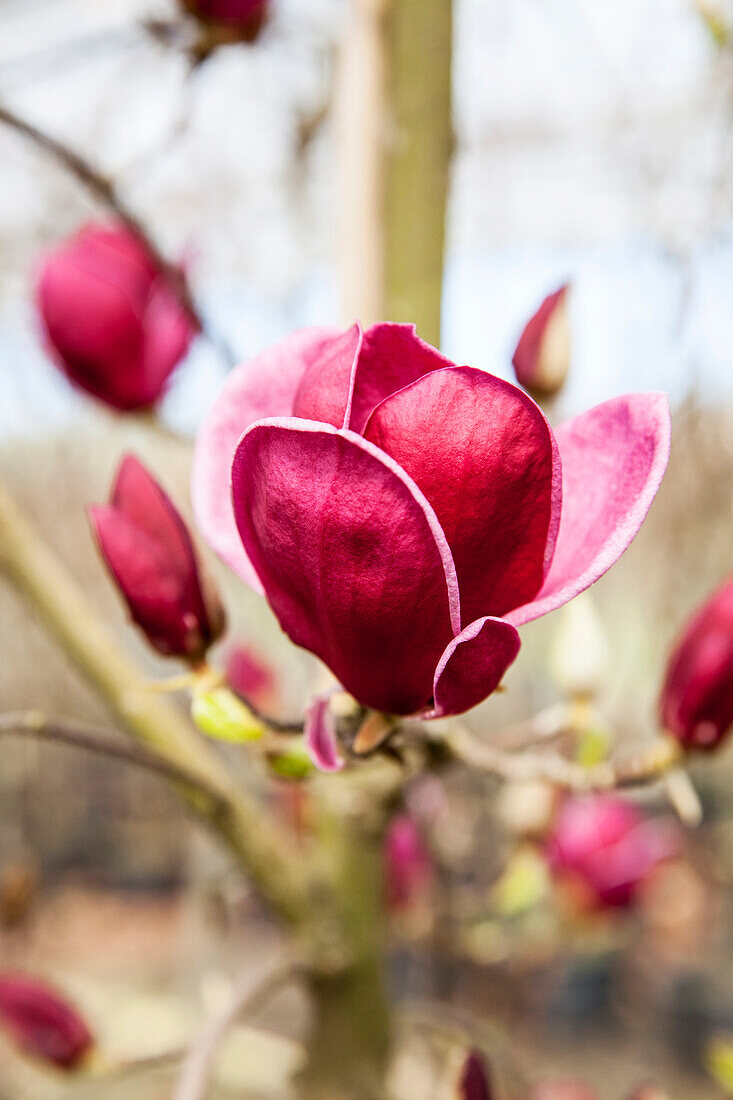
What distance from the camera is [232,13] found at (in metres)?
0.45

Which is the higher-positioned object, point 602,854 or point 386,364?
point 386,364

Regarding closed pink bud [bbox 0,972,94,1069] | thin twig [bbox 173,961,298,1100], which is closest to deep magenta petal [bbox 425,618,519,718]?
thin twig [bbox 173,961,298,1100]

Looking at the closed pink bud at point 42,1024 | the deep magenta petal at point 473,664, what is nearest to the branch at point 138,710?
the closed pink bud at point 42,1024

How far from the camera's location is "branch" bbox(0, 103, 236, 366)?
0.34 m

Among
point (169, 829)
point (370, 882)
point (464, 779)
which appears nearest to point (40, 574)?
point (370, 882)

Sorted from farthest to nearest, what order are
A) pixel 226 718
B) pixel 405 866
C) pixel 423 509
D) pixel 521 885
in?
1. pixel 405 866
2. pixel 521 885
3. pixel 226 718
4. pixel 423 509

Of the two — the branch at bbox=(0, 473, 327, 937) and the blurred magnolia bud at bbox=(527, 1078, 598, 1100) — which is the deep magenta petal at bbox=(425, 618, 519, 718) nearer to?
the branch at bbox=(0, 473, 327, 937)

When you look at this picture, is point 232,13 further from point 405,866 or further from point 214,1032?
point 405,866

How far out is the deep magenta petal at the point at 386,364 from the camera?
0.62 ft

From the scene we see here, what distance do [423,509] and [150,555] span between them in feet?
0.39

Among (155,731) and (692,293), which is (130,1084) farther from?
(692,293)

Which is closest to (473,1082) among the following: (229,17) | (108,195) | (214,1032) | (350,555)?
(214,1032)

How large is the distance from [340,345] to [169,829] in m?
2.82

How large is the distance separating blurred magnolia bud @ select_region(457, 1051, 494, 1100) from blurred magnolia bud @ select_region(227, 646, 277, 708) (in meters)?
0.40
